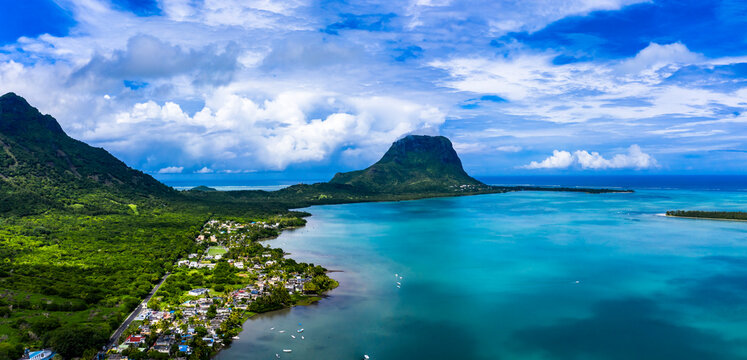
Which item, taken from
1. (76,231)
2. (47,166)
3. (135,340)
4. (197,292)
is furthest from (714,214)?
(47,166)

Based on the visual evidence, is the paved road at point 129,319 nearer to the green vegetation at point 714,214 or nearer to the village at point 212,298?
the village at point 212,298

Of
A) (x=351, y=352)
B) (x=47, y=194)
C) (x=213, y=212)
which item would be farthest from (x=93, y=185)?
(x=351, y=352)

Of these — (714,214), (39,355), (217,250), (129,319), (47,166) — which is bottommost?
(39,355)

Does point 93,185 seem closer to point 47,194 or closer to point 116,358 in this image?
point 47,194

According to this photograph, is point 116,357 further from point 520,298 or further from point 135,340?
point 520,298

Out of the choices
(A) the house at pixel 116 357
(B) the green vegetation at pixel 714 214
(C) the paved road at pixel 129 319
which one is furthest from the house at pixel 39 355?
(B) the green vegetation at pixel 714 214

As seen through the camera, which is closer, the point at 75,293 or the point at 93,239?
the point at 75,293

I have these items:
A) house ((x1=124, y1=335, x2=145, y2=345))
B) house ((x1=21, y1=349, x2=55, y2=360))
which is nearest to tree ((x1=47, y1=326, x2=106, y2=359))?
house ((x1=21, y1=349, x2=55, y2=360))
